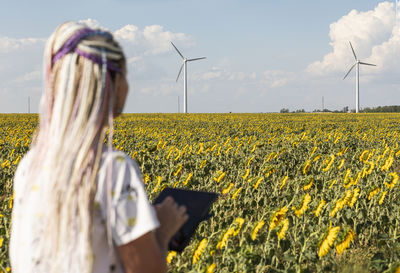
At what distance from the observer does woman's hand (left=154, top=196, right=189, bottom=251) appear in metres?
1.42

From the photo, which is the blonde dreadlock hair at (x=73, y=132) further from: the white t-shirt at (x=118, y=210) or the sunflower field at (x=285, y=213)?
the sunflower field at (x=285, y=213)

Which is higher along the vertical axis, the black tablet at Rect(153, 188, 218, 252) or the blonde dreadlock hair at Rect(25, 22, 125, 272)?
the blonde dreadlock hair at Rect(25, 22, 125, 272)


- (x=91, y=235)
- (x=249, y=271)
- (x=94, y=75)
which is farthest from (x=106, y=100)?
(x=249, y=271)

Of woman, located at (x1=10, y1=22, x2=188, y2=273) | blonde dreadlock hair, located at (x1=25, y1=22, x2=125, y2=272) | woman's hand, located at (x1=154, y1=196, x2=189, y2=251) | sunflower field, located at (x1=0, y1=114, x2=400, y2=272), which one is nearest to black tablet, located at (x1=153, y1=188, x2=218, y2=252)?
woman's hand, located at (x1=154, y1=196, x2=189, y2=251)

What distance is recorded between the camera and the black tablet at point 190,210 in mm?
1609

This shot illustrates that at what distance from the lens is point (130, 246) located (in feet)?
4.09

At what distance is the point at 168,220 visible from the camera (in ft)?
4.74

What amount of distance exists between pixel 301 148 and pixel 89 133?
32.2 ft

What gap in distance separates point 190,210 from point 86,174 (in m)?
0.53

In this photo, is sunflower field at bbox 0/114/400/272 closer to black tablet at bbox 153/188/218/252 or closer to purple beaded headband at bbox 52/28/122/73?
black tablet at bbox 153/188/218/252

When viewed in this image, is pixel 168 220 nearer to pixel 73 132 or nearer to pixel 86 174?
pixel 86 174

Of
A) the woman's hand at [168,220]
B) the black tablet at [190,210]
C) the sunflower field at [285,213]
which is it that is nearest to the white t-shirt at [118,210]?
the woman's hand at [168,220]

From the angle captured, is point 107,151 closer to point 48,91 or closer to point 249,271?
point 48,91

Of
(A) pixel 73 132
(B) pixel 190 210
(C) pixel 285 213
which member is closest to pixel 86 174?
(A) pixel 73 132
